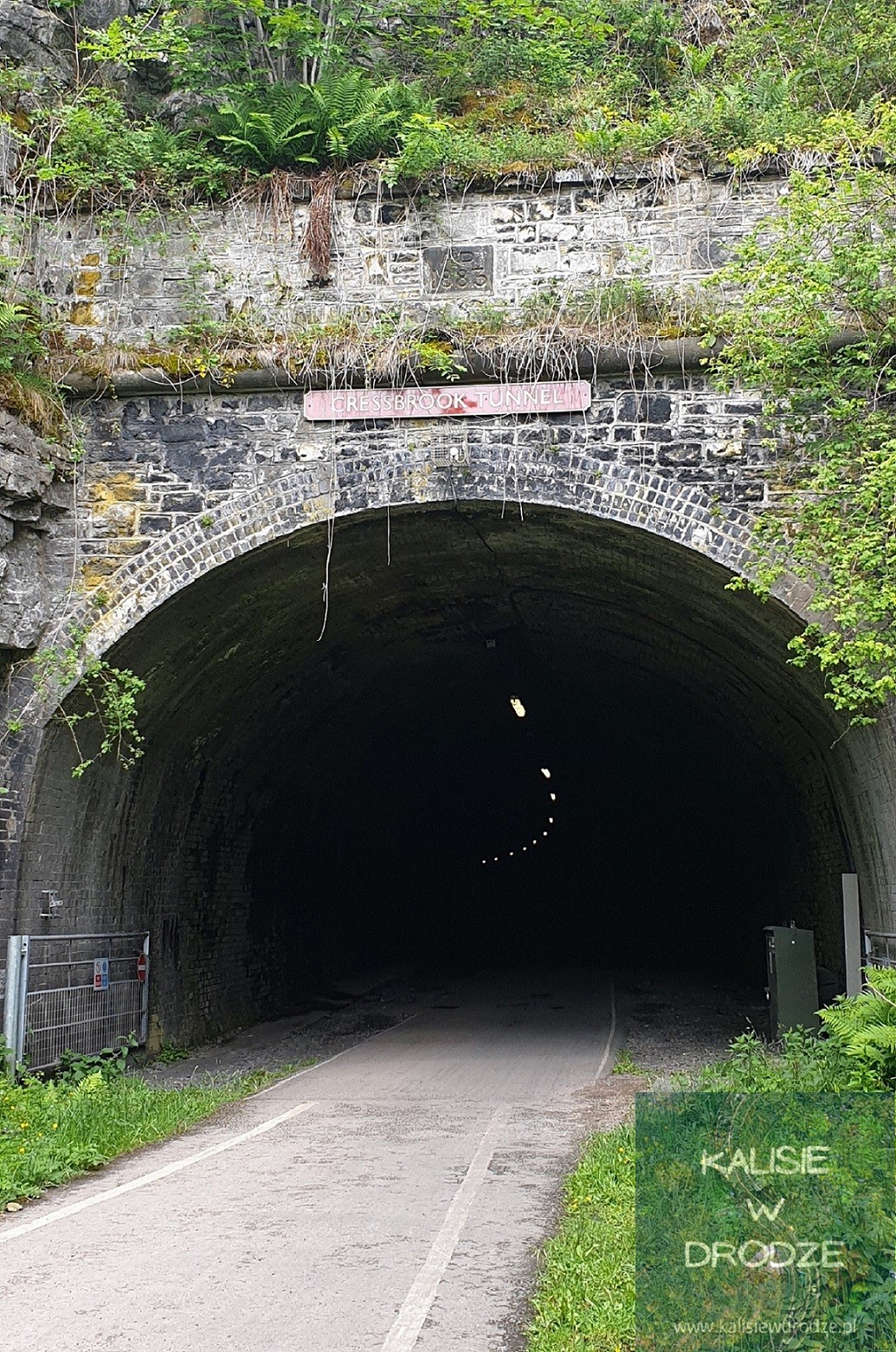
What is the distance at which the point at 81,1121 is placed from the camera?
895cm

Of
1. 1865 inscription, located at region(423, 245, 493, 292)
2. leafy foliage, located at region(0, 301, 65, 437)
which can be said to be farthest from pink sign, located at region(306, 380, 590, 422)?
leafy foliage, located at region(0, 301, 65, 437)

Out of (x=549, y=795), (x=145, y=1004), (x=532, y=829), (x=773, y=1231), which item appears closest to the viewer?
(x=773, y=1231)

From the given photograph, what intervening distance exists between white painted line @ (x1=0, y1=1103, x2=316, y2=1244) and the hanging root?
24.4 feet

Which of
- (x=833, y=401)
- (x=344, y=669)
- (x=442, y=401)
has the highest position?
(x=442, y=401)

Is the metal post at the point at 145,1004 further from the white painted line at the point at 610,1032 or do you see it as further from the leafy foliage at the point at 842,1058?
the leafy foliage at the point at 842,1058

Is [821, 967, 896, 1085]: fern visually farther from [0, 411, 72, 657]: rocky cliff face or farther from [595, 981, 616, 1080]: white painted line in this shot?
[0, 411, 72, 657]: rocky cliff face

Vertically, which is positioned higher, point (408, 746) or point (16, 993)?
point (408, 746)

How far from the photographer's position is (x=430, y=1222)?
655 cm

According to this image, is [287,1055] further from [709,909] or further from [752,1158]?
[709,909]

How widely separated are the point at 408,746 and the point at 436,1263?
16140 mm

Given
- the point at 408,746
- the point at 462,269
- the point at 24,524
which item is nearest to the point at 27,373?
the point at 24,524

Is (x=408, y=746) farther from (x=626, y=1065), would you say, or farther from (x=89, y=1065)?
(x=89, y=1065)

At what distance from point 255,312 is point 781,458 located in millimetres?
4941

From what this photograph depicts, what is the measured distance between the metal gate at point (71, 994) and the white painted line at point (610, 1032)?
15.9ft
